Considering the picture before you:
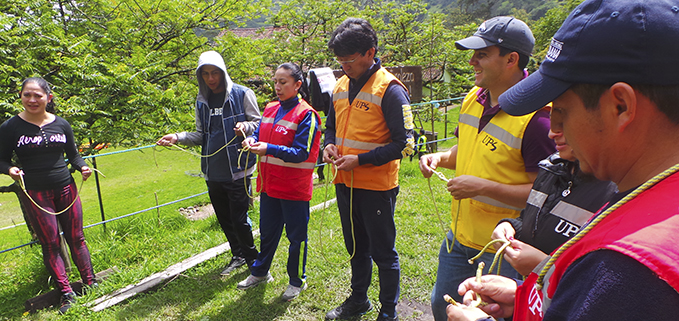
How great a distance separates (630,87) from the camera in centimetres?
73

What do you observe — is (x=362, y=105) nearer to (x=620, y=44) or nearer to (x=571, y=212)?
(x=571, y=212)

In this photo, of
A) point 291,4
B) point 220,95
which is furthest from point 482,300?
point 291,4

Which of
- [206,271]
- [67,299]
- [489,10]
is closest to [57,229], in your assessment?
[67,299]

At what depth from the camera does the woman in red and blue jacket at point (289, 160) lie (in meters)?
3.32

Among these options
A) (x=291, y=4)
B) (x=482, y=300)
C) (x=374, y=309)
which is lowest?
(x=374, y=309)

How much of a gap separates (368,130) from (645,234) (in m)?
2.24

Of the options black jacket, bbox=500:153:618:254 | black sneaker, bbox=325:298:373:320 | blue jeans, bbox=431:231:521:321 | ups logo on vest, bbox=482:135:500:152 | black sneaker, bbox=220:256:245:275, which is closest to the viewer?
black jacket, bbox=500:153:618:254

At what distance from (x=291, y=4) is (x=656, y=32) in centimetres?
1430

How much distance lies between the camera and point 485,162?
2.05m

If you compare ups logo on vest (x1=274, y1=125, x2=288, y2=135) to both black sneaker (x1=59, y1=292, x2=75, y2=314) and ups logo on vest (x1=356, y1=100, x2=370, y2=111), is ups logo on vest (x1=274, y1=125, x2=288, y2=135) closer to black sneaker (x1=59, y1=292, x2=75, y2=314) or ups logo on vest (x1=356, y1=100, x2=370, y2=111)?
ups logo on vest (x1=356, y1=100, x2=370, y2=111)

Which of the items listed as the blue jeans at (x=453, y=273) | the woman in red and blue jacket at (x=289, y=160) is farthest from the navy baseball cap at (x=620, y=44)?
the woman in red and blue jacket at (x=289, y=160)

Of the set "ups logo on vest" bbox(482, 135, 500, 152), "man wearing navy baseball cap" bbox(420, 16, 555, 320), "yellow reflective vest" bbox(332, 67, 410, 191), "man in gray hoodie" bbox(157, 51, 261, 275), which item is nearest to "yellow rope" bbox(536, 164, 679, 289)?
"man wearing navy baseball cap" bbox(420, 16, 555, 320)

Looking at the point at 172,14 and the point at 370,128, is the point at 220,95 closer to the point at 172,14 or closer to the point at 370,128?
the point at 370,128

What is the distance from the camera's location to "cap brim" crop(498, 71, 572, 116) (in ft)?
2.81
